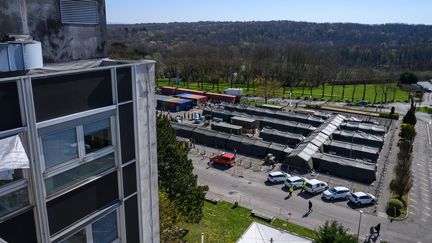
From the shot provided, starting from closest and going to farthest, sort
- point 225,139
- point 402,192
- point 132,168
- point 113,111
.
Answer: point 113,111
point 132,168
point 402,192
point 225,139

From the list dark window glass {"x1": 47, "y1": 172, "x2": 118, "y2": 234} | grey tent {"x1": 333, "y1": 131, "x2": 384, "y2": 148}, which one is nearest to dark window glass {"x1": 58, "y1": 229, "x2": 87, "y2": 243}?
dark window glass {"x1": 47, "y1": 172, "x2": 118, "y2": 234}

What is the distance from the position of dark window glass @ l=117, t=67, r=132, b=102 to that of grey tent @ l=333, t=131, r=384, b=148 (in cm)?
4137

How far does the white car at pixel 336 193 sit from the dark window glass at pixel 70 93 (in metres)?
26.5

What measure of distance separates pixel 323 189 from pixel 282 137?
13.0m

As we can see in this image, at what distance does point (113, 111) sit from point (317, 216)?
23.8 m

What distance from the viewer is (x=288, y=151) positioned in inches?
1485

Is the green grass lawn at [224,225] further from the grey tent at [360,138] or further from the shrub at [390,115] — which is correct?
the shrub at [390,115]

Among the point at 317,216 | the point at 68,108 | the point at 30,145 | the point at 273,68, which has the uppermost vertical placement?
the point at 68,108

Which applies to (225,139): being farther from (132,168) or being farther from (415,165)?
(132,168)

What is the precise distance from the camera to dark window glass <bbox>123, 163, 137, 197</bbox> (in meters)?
7.36

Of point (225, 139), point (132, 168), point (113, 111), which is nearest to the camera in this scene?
point (113, 111)

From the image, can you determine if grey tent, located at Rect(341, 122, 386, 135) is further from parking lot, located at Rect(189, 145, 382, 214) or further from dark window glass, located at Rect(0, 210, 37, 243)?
dark window glass, located at Rect(0, 210, 37, 243)

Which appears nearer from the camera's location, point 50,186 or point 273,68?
point 50,186

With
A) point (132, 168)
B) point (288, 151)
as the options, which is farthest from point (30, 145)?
point (288, 151)
